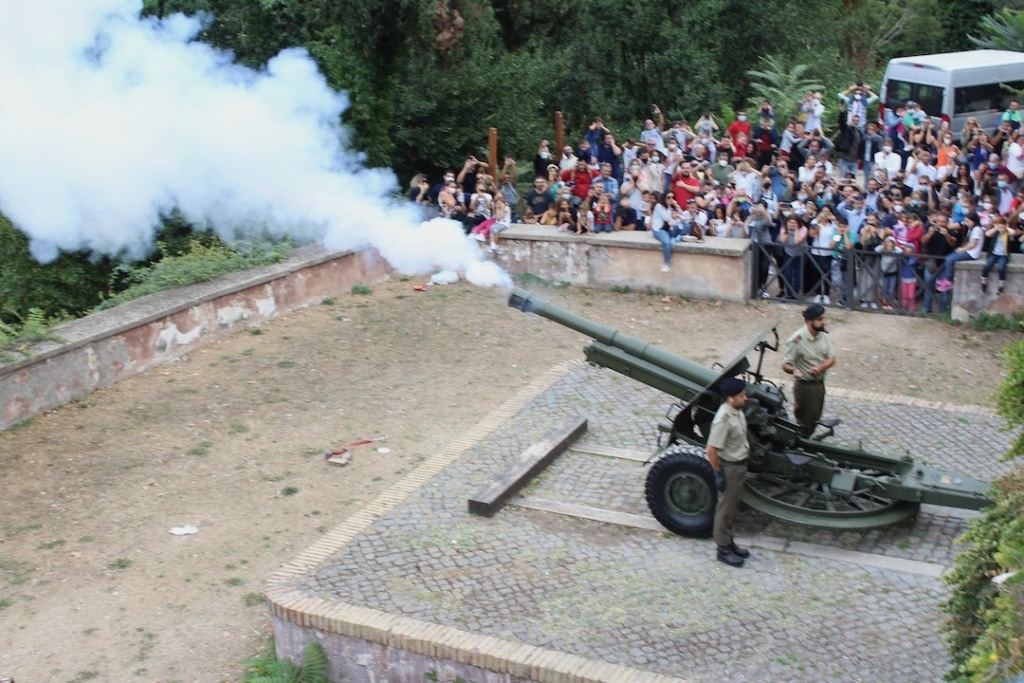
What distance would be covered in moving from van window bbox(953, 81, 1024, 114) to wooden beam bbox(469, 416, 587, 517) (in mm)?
12536

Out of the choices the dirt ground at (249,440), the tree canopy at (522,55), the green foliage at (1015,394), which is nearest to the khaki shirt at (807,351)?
the dirt ground at (249,440)

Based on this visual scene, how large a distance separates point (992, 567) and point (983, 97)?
55.5ft

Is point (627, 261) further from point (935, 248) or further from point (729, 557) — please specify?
point (729, 557)

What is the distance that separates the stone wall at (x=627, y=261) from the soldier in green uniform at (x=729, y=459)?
7414 millimetres

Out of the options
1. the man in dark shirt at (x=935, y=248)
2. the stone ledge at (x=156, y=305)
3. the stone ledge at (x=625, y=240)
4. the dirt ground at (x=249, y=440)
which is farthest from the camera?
the stone ledge at (x=625, y=240)

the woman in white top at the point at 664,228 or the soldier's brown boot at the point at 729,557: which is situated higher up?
the woman in white top at the point at 664,228

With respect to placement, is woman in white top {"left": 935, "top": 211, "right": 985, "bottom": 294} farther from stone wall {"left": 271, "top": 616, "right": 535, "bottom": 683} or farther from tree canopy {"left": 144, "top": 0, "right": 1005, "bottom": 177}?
stone wall {"left": 271, "top": 616, "right": 535, "bottom": 683}

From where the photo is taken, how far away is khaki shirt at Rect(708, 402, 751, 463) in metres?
9.25

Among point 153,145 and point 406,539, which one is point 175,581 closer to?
point 406,539

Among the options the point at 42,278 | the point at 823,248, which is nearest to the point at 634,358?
the point at 823,248

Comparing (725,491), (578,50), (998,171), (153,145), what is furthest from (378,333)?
(578,50)

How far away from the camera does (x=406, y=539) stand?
383 inches

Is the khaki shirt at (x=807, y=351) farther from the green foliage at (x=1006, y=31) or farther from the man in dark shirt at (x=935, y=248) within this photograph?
the green foliage at (x=1006, y=31)

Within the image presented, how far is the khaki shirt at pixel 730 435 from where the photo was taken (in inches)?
364
